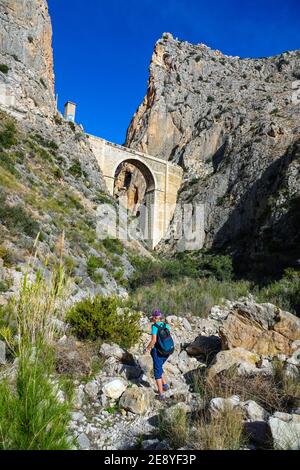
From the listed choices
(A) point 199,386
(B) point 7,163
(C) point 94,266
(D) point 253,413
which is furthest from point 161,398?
(B) point 7,163

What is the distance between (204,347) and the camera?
630 cm

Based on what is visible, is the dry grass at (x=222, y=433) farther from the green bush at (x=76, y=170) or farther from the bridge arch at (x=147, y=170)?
the bridge arch at (x=147, y=170)

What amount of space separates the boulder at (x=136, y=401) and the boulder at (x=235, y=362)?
3.04ft

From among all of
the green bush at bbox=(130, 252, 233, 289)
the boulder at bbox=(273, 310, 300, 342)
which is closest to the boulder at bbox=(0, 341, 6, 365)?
the boulder at bbox=(273, 310, 300, 342)

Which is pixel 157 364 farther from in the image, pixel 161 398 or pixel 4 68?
pixel 4 68

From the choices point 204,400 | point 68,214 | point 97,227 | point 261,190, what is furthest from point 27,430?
point 261,190

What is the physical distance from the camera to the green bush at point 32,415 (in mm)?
2441

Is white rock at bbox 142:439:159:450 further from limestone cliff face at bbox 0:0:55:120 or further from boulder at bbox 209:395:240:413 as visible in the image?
limestone cliff face at bbox 0:0:55:120

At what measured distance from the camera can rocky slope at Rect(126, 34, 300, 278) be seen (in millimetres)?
23031

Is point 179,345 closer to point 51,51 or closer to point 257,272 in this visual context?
point 257,272

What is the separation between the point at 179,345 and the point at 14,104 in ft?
70.4

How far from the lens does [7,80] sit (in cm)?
2298

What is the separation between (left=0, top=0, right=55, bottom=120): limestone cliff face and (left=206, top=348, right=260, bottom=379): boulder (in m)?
22.5

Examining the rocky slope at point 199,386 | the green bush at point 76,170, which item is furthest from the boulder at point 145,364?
the green bush at point 76,170
